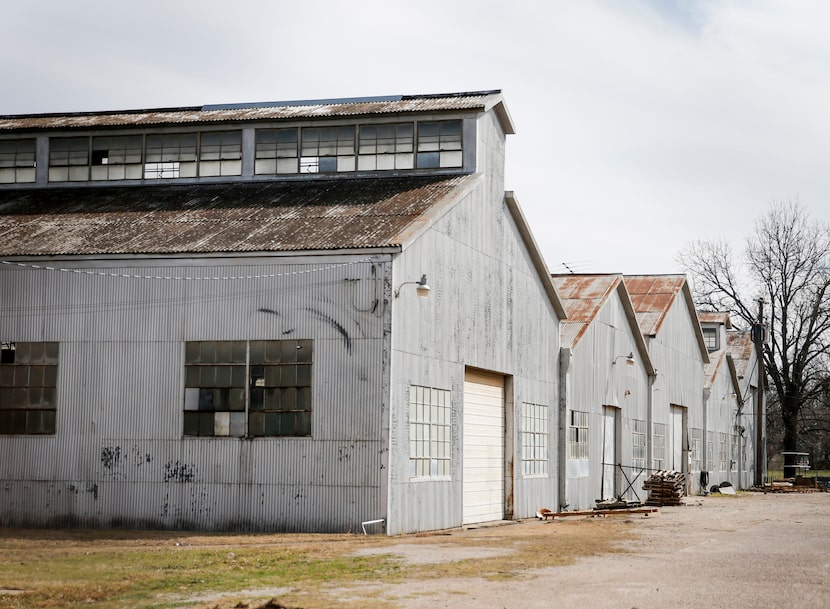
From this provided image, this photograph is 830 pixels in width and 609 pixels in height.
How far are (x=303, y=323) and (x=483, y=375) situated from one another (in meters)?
6.38

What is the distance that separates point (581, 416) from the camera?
3431 centimetres

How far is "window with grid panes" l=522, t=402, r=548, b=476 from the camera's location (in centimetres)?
2991

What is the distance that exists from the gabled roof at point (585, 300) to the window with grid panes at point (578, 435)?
203 centimetres

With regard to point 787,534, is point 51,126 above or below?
above

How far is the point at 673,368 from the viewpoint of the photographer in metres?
45.6

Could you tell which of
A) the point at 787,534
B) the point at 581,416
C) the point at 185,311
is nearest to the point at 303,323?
the point at 185,311

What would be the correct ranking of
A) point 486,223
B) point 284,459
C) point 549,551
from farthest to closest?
point 486,223, point 284,459, point 549,551

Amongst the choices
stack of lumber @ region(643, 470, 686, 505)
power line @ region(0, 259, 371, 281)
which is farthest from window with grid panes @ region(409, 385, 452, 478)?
stack of lumber @ region(643, 470, 686, 505)

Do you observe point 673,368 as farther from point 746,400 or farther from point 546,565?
point 546,565

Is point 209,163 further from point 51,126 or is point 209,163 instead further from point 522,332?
point 522,332

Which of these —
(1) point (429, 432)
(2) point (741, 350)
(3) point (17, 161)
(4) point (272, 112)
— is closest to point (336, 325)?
(1) point (429, 432)

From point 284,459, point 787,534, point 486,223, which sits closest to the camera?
point 284,459

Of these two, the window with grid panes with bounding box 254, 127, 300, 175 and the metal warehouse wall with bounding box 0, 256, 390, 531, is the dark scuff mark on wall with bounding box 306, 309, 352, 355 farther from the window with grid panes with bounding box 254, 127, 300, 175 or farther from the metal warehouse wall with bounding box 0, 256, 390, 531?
the window with grid panes with bounding box 254, 127, 300, 175

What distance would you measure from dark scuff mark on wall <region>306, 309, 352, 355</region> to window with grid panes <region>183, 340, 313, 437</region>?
0.49 meters
